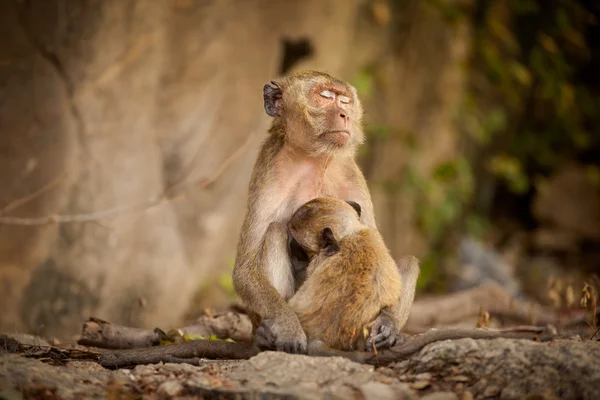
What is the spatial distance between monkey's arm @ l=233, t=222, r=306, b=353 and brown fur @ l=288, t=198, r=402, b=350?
0.38 feet

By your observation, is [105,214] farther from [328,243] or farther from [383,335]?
[383,335]

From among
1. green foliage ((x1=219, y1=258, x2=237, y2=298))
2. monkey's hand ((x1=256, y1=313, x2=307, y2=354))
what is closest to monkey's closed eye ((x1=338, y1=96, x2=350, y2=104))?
monkey's hand ((x1=256, y1=313, x2=307, y2=354))

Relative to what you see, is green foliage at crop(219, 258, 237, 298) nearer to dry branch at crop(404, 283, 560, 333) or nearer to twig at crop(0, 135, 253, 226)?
twig at crop(0, 135, 253, 226)

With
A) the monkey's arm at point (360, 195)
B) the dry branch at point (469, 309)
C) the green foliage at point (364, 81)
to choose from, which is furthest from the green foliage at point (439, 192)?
the monkey's arm at point (360, 195)

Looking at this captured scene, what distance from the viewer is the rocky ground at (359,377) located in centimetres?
350

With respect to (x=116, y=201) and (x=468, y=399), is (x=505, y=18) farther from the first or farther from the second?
(x=468, y=399)

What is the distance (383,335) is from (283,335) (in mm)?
585

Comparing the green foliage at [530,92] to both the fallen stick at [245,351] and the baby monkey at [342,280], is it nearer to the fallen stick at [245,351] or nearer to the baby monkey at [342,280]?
the baby monkey at [342,280]

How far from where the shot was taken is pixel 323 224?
4402 mm

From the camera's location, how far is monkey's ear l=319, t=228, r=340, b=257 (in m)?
4.35

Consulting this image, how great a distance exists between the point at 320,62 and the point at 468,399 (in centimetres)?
663

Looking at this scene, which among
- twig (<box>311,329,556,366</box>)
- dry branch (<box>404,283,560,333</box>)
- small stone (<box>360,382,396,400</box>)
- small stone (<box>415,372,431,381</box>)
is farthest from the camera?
dry branch (<box>404,283,560,333</box>)

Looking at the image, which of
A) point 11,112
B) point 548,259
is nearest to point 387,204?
point 548,259

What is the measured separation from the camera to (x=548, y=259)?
46.4 ft
